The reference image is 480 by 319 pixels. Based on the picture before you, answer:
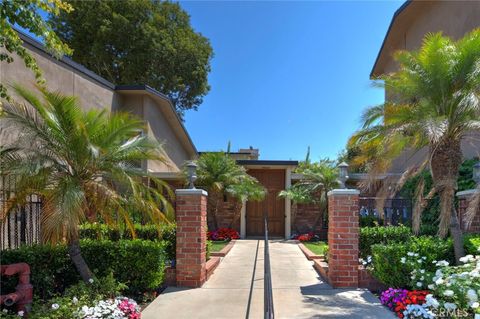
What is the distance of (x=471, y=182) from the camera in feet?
31.8

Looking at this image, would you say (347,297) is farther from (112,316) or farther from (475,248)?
(112,316)

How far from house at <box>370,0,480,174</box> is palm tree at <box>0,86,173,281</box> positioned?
515cm

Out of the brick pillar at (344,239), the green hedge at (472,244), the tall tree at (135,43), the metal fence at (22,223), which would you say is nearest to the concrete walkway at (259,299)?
the brick pillar at (344,239)

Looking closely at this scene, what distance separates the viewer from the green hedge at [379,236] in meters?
7.60

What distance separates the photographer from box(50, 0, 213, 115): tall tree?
70.4 feet

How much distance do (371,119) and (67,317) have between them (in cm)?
586

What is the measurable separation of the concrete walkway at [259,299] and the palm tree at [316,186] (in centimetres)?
554

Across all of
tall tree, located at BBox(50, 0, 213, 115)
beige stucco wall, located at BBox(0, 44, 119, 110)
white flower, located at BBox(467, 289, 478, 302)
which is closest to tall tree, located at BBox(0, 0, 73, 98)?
beige stucco wall, located at BBox(0, 44, 119, 110)

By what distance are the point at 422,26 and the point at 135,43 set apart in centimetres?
1557

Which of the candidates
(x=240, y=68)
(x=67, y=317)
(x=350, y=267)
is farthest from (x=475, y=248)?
(x=240, y=68)

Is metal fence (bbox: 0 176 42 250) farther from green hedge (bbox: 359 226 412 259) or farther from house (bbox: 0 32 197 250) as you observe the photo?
green hedge (bbox: 359 226 412 259)

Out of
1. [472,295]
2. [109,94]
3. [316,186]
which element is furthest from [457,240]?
[109,94]

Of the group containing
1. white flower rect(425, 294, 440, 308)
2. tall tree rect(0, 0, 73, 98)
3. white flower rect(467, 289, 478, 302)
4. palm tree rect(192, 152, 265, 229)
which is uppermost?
tall tree rect(0, 0, 73, 98)

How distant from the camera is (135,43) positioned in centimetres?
2202
